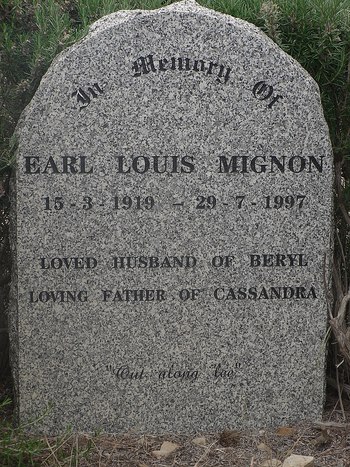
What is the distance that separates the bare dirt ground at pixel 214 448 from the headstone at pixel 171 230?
0.08 metres

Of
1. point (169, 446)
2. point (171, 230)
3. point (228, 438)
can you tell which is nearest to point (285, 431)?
point (228, 438)

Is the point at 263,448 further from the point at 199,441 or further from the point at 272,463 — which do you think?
the point at 199,441

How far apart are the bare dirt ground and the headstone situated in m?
0.08

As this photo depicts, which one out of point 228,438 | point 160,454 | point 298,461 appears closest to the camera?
point 298,461

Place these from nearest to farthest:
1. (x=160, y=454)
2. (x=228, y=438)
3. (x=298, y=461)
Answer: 1. (x=298, y=461)
2. (x=160, y=454)
3. (x=228, y=438)

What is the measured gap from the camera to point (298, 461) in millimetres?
2590

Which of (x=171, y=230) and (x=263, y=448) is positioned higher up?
(x=171, y=230)

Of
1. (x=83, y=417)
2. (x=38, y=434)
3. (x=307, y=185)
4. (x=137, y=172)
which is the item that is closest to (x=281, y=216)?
(x=307, y=185)

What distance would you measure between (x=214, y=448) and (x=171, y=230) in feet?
3.80

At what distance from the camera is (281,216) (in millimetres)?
2947

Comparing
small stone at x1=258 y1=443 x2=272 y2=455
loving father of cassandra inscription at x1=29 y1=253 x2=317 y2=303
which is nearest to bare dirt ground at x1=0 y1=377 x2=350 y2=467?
small stone at x1=258 y1=443 x2=272 y2=455

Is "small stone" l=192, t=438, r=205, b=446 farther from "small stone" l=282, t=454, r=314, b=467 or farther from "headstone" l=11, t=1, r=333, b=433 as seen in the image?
"small stone" l=282, t=454, r=314, b=467

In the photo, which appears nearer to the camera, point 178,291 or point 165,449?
point 165,449

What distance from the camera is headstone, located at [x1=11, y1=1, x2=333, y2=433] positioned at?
2.82 metres
